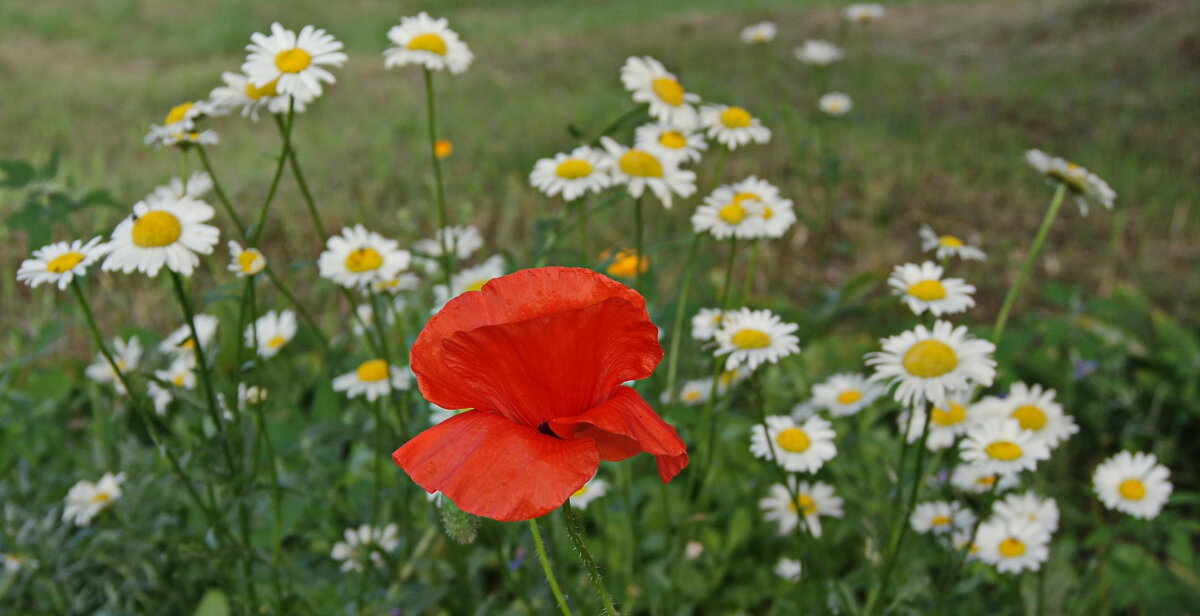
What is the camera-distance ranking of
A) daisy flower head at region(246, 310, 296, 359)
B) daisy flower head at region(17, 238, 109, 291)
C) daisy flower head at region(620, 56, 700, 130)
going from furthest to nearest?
daisy flower head at region(246, 310, 296, 359), daisy flower head at region(620, 56, 700, 130), daisy flower head at region(17, 238, 109, 291)

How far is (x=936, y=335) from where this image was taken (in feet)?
3.55

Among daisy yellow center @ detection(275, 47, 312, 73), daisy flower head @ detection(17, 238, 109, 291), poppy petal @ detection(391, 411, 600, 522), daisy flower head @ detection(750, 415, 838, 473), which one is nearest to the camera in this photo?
poppy petal @ detection(391, 411, 600, 522)

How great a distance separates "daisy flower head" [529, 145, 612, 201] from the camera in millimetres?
1280

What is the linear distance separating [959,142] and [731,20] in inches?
110

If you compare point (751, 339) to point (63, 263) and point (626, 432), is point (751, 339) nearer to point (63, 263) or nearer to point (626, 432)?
point (626, 432)

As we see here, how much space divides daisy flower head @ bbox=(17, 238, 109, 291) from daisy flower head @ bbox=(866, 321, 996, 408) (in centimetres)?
88

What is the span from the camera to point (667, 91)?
4.50 feet

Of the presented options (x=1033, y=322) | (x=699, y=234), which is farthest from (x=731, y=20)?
(x=699, y=234)

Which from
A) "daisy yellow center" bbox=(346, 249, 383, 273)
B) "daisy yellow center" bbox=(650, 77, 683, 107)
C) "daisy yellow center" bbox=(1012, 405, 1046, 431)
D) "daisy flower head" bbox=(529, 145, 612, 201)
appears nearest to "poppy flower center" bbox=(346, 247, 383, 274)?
"daisy yellow center" bbox=(346, 249, 383, 273)

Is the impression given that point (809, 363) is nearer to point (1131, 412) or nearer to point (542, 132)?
point (1131, 412)

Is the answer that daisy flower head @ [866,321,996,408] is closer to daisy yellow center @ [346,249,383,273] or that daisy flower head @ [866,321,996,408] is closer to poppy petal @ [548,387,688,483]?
poppy petal @ [548,387,688,483]

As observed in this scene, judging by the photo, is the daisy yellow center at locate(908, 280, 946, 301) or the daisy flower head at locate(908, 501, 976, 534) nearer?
A: the daisy yellow center at locate(908, 280, 946, 301)

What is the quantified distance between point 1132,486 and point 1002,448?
27 centimetres

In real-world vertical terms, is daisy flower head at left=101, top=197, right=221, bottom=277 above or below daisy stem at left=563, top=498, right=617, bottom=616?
above
